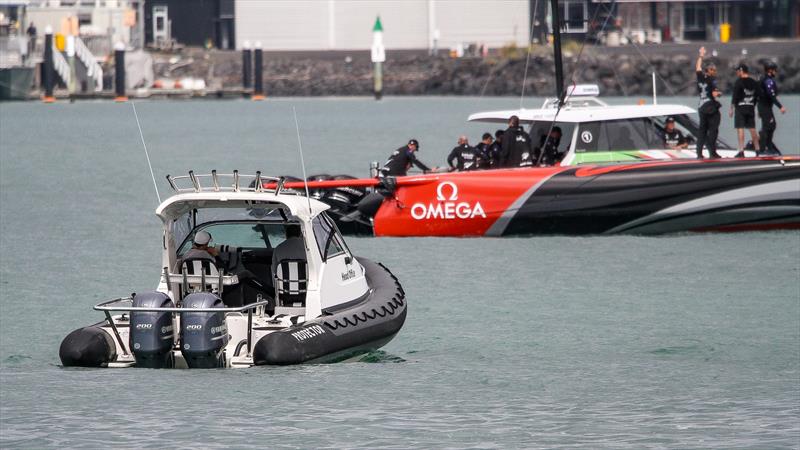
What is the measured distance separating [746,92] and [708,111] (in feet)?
3.67

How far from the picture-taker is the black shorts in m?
26.9

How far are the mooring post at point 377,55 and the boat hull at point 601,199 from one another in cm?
6609

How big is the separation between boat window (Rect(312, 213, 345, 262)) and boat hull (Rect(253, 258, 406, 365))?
59 cm

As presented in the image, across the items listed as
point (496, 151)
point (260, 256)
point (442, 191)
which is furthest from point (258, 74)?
point (260, 256)

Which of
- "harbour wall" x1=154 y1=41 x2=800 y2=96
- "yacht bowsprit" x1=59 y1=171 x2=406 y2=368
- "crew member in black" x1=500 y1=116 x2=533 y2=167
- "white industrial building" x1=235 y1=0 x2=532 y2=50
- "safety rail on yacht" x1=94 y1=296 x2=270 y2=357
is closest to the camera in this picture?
"safety rail on yacht" x1=94 y1=296 x2=270 y2=357

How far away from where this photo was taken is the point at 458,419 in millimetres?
15297

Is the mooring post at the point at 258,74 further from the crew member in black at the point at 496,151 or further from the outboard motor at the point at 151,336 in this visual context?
the outboard motor at the point at 151,336

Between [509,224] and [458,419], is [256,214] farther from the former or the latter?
[509,224]

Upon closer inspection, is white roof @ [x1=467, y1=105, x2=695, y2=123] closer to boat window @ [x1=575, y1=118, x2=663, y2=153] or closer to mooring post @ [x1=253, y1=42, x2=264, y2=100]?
boat window @ [x1=575, y1=118, x2=663, y2=153]

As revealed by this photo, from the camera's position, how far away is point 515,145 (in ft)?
86.8

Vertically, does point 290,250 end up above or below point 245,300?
above

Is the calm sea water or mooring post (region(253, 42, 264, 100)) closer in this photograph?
the calm sea water

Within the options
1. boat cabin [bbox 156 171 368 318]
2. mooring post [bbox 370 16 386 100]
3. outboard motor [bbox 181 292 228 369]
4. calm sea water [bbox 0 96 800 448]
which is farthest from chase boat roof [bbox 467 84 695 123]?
mooring post [bbox 370 16 386 100]

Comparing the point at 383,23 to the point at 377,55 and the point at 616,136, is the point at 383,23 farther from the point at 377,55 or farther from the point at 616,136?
the point at 616,136
